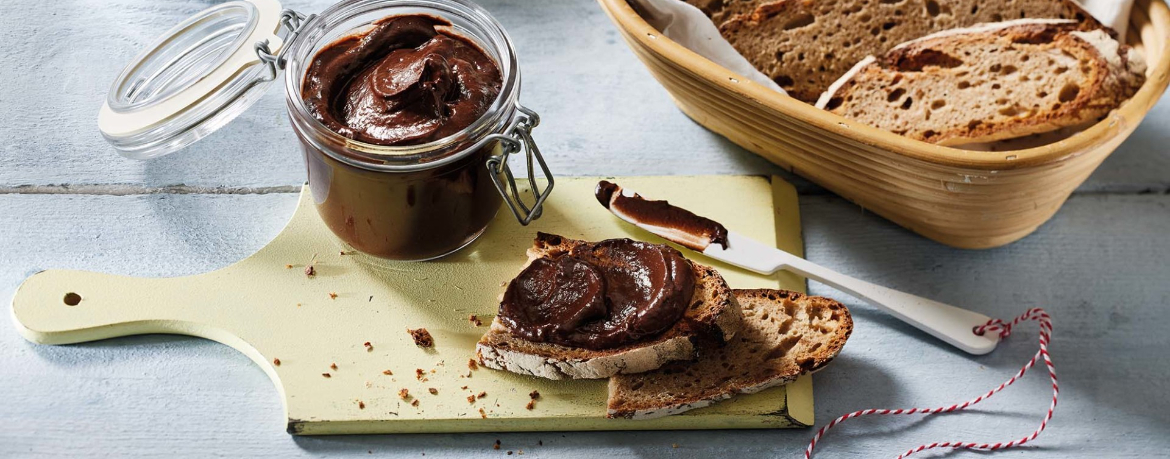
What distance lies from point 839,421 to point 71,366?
5.72 ft

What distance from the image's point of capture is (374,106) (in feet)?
6.82

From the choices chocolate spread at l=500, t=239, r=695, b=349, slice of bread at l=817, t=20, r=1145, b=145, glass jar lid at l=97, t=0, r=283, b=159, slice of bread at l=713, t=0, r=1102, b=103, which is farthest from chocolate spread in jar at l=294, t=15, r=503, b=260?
slice of bread at l=817, t=20, r=1145, b=145

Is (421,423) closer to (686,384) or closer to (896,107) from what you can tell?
(686,384)

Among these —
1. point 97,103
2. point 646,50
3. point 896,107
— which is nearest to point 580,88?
point 646,50

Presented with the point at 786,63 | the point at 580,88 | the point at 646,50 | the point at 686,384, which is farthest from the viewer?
the point at 580,88

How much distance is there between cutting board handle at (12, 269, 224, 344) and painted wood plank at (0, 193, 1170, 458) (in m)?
0.05

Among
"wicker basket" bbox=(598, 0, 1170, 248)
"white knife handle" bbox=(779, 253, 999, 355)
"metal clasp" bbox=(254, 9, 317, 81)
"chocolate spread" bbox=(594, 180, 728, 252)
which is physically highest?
"metal clasp" bbox=(254, 9, 317, 81)

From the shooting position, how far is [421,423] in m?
2.17

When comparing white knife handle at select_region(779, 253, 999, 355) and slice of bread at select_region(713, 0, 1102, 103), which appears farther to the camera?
slice of bread at select_region(713, 0, 1102, 103)

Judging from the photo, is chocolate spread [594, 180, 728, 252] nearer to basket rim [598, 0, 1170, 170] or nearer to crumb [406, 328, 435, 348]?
basket rim [598, 0, 1170, 170]

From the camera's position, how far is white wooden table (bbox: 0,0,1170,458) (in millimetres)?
2211

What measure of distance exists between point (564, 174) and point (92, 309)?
1.18m

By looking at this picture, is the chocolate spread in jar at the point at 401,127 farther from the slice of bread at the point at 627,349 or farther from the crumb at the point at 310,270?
the slice of bread at the point at 627,349

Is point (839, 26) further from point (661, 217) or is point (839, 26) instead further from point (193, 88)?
point (193, 88)
